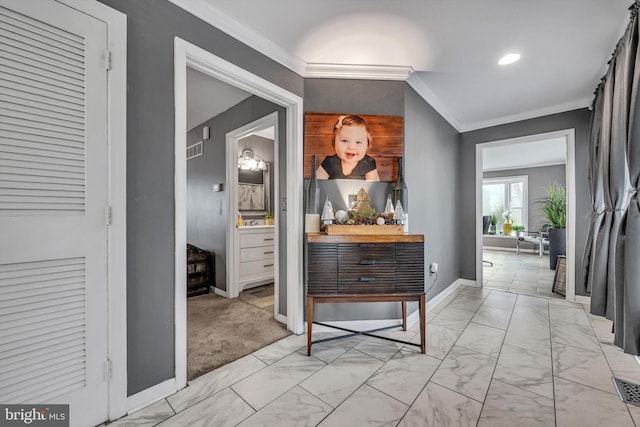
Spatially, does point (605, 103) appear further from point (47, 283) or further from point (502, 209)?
point (502, 209)

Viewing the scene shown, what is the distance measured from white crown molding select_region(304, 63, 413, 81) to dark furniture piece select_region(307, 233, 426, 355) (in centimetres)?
149

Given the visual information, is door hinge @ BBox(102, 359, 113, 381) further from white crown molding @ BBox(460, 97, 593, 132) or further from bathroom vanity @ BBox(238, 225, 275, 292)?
white crown molding @ BBox(460, 97, 593, 132)

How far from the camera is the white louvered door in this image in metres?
1.09

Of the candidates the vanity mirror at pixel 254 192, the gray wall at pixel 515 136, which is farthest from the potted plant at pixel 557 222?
the vanity mirror at pixel 254 192

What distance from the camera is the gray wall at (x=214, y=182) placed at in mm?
3111

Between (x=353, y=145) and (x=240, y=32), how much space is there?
1219 millimetres

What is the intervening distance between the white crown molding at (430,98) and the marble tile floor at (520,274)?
8.25 ft

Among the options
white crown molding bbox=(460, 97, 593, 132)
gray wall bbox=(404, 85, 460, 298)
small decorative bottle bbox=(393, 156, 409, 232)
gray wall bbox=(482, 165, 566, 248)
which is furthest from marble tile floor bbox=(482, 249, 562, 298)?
small decorative bottle bbox=(393, 156, 409, 232)

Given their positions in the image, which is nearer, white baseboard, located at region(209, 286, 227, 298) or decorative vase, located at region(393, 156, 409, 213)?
decorative vase, located at region(393, 156, 409, 213)

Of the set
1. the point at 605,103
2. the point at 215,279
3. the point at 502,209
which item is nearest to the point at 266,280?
the point at 215,279

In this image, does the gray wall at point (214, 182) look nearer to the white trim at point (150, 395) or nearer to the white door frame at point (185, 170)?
the white door frame at point (185, 170)

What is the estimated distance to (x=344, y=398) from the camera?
1.50m

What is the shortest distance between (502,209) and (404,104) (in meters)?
7.19

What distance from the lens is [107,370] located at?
130cm
